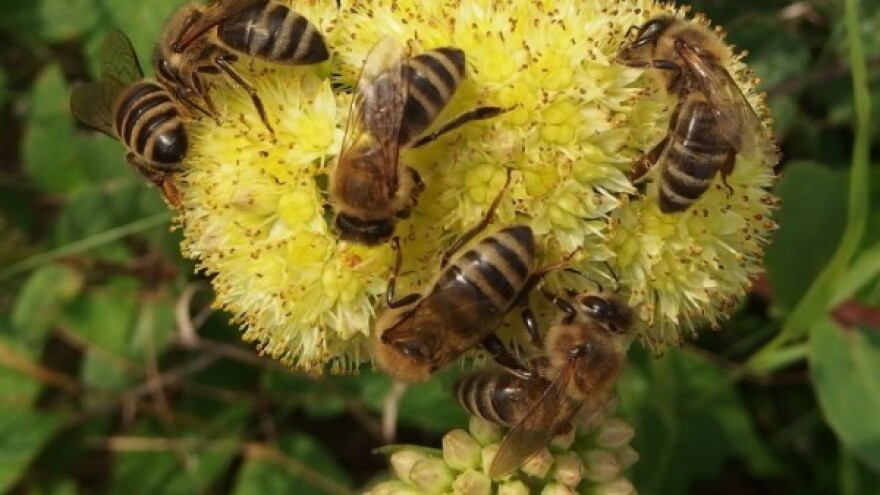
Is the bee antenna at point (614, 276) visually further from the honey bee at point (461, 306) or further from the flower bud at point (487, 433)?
the flower bud at point (487, 433)

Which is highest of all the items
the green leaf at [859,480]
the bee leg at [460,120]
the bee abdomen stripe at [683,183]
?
the bee abdomen stripe at [683,183]

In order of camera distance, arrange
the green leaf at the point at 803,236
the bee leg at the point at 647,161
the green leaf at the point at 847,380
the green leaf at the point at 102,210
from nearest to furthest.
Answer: the bee leg at the point at 647,161, the green leaf at the point at 847,380, the green leaf at the point at 803,236, the green leaf at the point at 102,210

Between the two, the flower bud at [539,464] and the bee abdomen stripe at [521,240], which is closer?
the bee abdomen stripe at [521,240]

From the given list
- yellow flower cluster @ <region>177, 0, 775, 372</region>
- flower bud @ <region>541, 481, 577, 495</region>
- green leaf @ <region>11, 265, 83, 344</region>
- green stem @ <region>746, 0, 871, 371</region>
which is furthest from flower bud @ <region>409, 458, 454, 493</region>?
green leaf @ <region>11, 265, 83, 344</region>

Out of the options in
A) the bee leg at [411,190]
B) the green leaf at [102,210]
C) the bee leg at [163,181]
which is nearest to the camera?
the bee leg at [411,190]

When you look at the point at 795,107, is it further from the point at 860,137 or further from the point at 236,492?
the point at 236,492

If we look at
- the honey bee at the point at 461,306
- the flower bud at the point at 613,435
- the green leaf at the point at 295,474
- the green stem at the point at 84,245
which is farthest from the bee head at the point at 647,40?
the green leaf at the point at 295,474

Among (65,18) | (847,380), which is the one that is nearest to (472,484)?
(847,380)

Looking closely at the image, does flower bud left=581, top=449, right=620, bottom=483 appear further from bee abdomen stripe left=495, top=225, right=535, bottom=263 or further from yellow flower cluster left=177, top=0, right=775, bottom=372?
bee abdomen stripe left=495, top=225, right=535, bottom=263
